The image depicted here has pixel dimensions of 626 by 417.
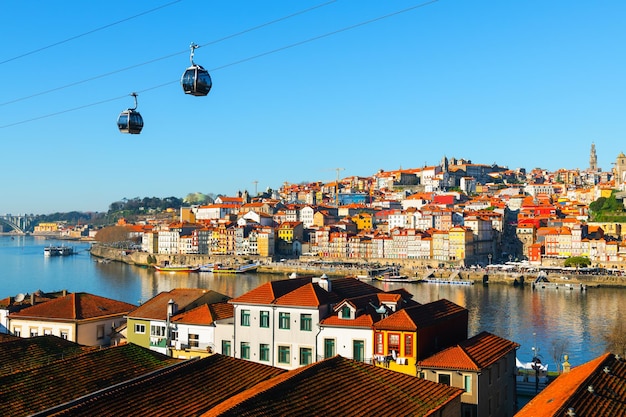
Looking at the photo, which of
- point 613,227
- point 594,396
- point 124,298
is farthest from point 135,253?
point 594,396

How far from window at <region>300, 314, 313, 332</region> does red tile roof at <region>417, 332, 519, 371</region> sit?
1757 mm

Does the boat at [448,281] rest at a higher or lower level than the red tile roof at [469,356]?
lower

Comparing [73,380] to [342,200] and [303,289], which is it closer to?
[303,289]

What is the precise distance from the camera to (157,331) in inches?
413

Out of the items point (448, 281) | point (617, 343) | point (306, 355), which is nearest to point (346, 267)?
point (448, 281)

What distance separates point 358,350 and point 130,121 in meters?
3.74

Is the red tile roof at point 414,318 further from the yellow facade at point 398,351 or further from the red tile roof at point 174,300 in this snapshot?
the red tile roof at point 174,300

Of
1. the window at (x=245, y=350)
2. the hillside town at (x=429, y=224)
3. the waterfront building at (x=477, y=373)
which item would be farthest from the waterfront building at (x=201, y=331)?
the hillside town at (x=429, y=224)

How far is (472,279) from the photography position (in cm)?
3694

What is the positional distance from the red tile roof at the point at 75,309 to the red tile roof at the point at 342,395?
6302 millimetres

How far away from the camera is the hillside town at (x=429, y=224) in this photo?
42.7m

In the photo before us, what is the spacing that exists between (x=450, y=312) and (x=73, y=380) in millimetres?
4927

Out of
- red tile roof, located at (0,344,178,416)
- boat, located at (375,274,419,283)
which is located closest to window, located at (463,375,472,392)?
red tile roof, located at (0,344,178,416)

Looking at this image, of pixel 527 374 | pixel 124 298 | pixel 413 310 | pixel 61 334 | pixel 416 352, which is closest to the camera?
pixel 416 352
